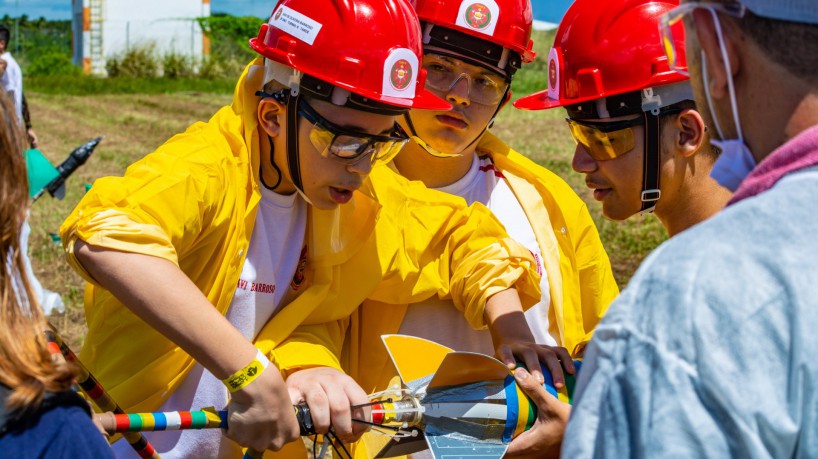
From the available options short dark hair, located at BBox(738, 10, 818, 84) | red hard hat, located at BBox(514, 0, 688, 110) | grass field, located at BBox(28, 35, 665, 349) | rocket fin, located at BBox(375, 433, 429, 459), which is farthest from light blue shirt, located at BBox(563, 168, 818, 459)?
grass field, located at BBox(28, 35, 665, 349)

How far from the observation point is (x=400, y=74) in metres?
2.96

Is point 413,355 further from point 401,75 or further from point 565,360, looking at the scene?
point 401,75

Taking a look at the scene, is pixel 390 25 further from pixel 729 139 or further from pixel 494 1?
pixel 729 139

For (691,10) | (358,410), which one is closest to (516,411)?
(358,410)

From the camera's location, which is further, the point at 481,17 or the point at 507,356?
the point at 481,17

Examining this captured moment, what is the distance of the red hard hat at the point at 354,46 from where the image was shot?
2.91 m

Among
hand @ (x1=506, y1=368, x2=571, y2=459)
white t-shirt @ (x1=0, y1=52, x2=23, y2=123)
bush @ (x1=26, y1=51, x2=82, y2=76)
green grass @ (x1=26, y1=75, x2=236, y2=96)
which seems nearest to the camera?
hand @ (x1=506, y1=368, x2=571, y2=459)

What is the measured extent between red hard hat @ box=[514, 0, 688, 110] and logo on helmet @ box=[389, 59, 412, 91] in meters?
0.60

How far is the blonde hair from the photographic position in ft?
5.56

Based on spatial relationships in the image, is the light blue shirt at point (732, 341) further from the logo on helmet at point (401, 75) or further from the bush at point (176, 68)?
the bush at point (176, 68)

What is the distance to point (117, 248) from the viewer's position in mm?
2434

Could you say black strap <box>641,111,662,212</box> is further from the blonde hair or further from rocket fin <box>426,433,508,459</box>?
the blonde hair

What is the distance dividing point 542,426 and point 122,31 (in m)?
44.7

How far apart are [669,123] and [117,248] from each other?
1.75 metres
